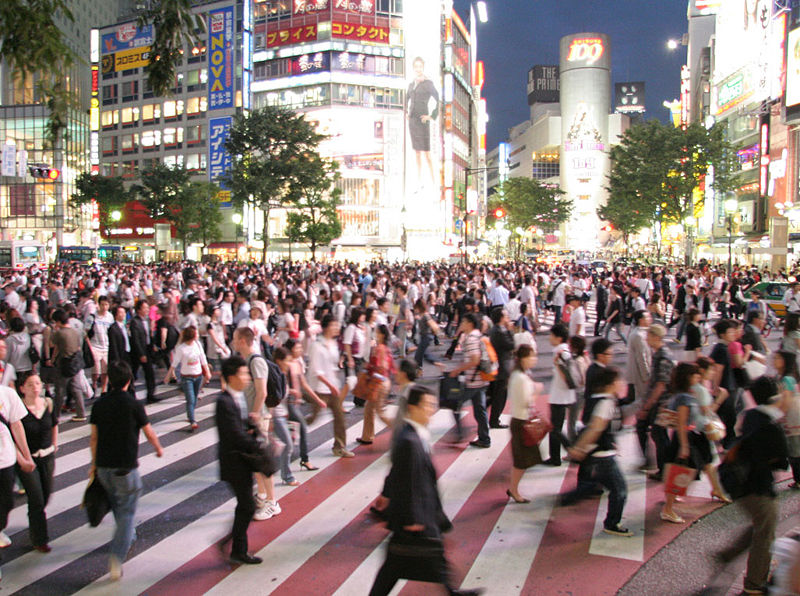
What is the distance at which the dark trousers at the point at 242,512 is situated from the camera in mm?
5004

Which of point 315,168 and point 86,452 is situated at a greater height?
point 315,168

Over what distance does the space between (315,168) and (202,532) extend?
41.1 m

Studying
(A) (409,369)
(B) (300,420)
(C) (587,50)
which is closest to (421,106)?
(B) (300,420)

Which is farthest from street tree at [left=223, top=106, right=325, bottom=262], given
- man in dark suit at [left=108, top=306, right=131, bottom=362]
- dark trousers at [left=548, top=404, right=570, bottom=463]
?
dark trousers at [left=548, top=404, right=570, bottom=463]

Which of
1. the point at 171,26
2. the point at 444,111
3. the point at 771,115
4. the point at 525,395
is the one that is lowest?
the point at 525,395

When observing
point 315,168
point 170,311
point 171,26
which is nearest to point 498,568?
point 171,26

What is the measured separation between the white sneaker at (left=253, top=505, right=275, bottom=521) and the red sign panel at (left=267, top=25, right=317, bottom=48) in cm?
6726

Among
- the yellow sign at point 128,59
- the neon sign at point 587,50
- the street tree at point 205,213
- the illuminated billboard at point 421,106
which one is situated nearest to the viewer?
the street tree at point 205,213

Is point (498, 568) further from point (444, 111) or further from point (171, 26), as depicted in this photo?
point (444, 111)

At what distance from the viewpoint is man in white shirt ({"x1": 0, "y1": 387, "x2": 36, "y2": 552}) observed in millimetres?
5062

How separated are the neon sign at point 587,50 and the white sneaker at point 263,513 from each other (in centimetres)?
13186

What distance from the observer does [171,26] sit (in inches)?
242

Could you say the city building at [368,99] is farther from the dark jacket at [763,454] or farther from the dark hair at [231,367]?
the dark jacket at [763,454]

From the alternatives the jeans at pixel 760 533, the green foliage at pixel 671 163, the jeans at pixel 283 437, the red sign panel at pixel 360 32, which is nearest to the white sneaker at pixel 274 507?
the jeans at pixel 283 437
